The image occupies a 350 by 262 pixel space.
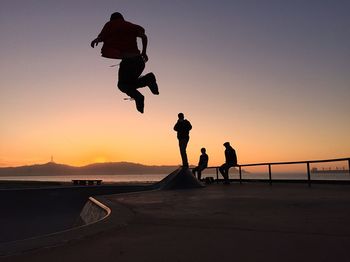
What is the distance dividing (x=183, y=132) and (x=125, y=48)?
24.9ft

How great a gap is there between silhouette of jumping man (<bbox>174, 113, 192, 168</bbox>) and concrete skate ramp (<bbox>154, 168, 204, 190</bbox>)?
1007 mm

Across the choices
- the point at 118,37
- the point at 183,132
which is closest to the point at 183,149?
the point at 183,132

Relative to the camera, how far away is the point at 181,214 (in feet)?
15.5

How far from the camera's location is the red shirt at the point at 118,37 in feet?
20.1

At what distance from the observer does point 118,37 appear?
615cm

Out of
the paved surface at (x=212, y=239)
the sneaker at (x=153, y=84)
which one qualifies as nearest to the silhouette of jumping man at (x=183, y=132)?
the sneaker at (x=153, y=84)

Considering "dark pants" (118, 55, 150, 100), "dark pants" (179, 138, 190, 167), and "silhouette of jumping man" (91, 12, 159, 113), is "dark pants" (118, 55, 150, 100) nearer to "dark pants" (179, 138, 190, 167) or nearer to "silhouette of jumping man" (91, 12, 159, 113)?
"silhouette of jumping man" (91, 12, 159, 113)

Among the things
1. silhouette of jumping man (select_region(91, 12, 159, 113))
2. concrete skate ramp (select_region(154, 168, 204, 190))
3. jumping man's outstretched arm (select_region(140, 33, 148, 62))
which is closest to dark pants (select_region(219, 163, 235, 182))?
concrete skate ramp (select_region(154, 168, 204, 190))

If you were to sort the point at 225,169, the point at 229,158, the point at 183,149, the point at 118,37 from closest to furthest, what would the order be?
the point at 118,37 → the point at 183,149 → the point at 229,158 → the point at 225,169

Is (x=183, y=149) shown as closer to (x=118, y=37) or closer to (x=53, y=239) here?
(x=118, y=37)

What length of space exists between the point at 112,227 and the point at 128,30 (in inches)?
144

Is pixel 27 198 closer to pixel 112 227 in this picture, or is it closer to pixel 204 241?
pixel 112 227

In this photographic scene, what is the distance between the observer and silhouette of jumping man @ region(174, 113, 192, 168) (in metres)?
13.5

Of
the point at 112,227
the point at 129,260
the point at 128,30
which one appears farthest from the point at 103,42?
the point at 129,260
